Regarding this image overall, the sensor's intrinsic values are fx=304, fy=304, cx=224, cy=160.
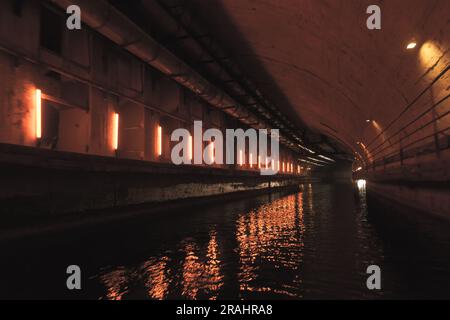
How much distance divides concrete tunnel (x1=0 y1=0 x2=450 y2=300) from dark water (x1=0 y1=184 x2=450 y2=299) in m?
1.57

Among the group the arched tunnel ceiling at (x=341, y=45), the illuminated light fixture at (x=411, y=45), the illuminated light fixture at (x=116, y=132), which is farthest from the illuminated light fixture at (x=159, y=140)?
the illuminated light fixture at (x=411, y=45)

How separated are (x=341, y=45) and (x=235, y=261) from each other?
21.7ft

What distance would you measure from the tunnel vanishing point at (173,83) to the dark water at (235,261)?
1.60 meters

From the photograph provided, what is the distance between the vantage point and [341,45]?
8.26 metres

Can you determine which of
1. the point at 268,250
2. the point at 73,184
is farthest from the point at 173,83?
the point at 268,250

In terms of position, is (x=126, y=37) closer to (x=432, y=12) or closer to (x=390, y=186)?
(x=432, y=12)

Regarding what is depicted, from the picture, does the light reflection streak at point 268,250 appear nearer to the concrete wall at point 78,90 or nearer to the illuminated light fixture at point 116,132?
the illuminated light fixture at point 116,132

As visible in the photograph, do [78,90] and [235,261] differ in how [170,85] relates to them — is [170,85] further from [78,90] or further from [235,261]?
[235,261]

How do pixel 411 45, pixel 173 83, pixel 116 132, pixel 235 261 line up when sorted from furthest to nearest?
pixel 173 83
pixel 116 132
pixel 411 45
pixel 235 261

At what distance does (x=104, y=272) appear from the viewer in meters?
4.16

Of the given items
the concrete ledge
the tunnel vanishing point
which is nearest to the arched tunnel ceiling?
the tunnel vanishing point

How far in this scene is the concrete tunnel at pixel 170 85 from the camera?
6.70 meters

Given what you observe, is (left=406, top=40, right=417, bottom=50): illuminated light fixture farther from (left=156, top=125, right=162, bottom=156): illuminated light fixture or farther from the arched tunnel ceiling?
(left=156, top=125, right=162, bottom=156): illuminated light fixture
